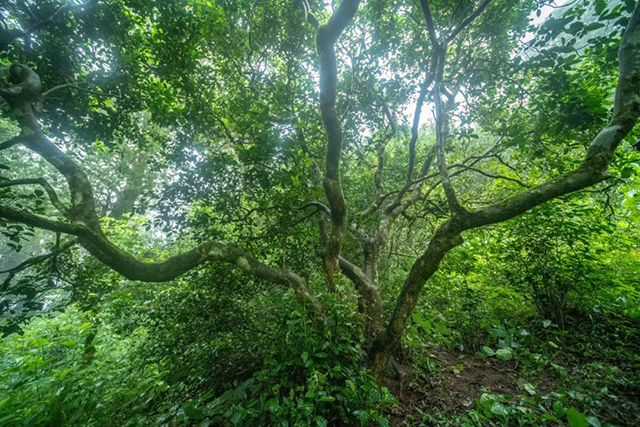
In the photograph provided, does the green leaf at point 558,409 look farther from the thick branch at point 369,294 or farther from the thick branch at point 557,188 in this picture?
Result: the thick branch at point 369,294

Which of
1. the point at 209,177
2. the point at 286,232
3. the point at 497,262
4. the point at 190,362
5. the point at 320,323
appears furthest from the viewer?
the point at 497,262

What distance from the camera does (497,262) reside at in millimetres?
4477

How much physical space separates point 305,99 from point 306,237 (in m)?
3.02

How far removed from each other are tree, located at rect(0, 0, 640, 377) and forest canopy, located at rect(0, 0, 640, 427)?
0.04 meters

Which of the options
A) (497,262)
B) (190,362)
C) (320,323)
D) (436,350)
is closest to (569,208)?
(497,262)

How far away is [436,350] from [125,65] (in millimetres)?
7484

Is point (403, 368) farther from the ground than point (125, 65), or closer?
closer

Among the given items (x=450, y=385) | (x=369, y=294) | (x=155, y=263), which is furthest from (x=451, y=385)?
(x=155, y=263)

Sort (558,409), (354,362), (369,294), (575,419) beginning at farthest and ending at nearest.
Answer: (369,294), (354,362), (558,409), (575,419)

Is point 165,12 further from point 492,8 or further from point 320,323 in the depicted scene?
point 492,8

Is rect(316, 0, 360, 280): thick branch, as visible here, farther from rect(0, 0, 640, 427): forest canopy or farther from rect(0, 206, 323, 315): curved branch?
rect(0, 206, 323, 315): curved branch

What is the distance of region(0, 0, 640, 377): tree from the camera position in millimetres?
2773

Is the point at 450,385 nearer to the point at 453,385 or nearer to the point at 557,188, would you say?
the point at 453,385

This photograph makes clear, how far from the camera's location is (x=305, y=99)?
523 centimetres
